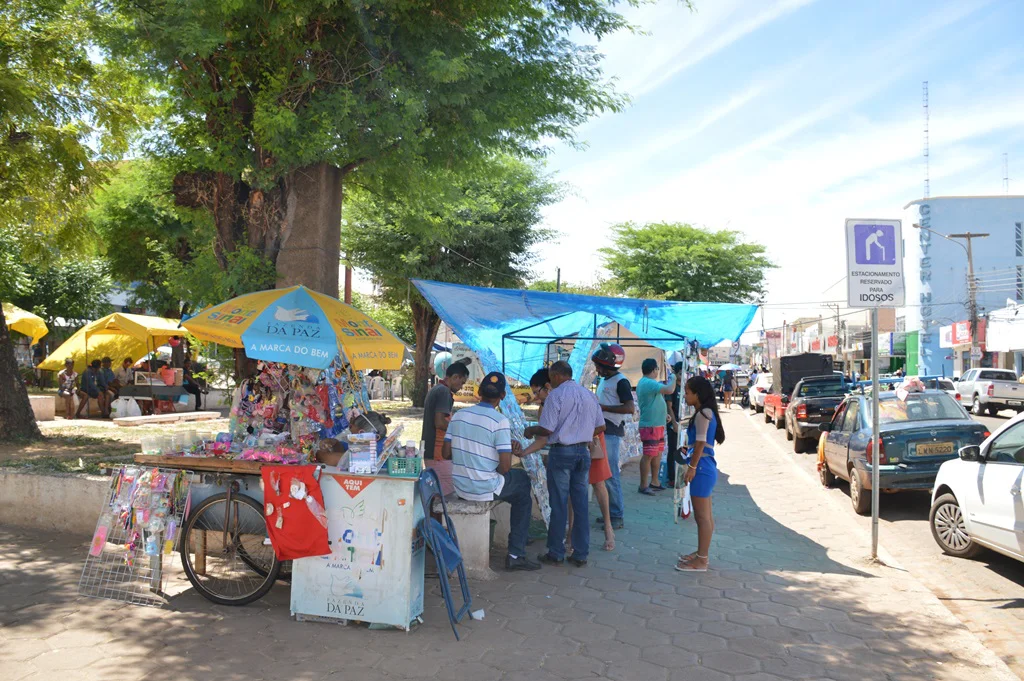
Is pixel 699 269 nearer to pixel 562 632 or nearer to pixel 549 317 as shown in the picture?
pixel 549 317

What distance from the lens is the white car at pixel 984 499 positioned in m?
6.34

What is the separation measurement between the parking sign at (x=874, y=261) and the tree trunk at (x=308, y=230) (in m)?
5.57

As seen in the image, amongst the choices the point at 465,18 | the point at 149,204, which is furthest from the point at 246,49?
the point at 149,204

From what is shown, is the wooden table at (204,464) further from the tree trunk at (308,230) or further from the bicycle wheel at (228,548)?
the tree trunk at (308,230)

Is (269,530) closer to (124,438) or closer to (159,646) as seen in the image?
(159,646)

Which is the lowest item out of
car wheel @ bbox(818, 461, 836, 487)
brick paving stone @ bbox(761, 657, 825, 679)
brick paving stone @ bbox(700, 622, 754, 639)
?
brick paving stone @ bbox(761, 657, 825, 679)

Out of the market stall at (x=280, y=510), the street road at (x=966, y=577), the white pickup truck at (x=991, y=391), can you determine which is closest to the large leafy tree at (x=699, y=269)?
the white pickup truck at (x=991, y=391)

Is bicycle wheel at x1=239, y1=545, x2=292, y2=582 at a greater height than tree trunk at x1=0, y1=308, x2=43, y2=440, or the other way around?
tree trunk at x1=0, y1=308, x2=43, y2=440

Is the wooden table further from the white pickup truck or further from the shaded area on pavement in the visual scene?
the white pickup truck

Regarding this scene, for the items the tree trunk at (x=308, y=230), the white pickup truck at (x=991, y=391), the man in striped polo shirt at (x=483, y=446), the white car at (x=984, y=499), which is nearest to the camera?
the white car at (x=984, y=499)

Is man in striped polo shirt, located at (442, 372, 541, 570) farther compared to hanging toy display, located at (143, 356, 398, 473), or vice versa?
hanging toy display, located at (143, 356, 398, 473)

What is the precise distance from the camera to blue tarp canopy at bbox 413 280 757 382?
30.4 feet

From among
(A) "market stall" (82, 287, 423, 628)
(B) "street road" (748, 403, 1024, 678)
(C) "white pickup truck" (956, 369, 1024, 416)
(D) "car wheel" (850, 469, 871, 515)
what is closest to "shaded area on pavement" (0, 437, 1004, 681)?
(A) "market stall" (82, 287, 423, 628)

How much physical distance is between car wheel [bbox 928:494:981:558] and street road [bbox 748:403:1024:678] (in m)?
0.14
